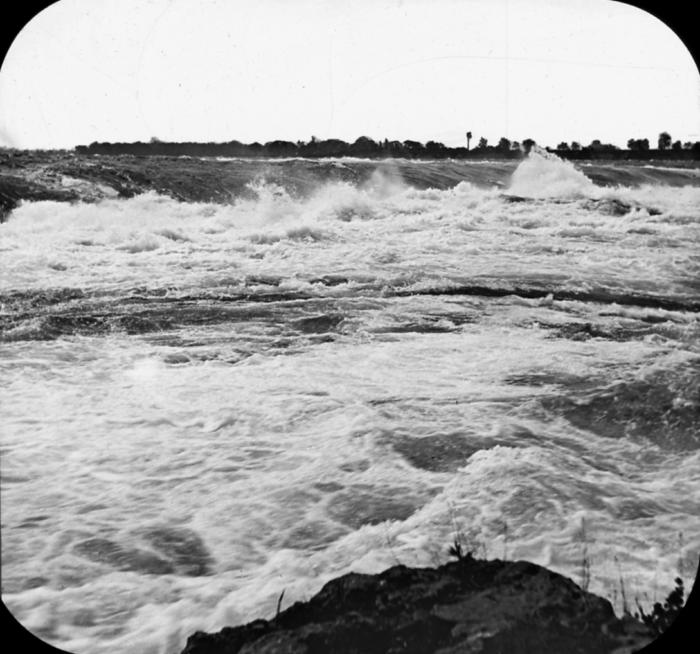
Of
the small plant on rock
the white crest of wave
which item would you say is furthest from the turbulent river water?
the white crest of wave

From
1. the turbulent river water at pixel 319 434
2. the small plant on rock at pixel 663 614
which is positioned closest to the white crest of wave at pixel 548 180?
the turbulent river water at pixel 319 434

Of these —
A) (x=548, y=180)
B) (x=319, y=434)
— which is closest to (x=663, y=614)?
(x=319, y=434)

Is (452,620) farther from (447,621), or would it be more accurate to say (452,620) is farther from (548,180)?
(548,180)

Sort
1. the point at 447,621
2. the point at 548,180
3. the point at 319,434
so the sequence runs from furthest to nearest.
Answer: the point at 548,180, the point at 319,434, the point at 447,621

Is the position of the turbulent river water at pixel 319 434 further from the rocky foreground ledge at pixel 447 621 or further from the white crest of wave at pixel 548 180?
the white crest of wave at pixel 548 180

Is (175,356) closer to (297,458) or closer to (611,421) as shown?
(297,458)

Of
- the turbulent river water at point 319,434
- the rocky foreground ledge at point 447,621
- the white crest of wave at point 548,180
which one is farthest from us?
the white crest of wave at point 548,180
